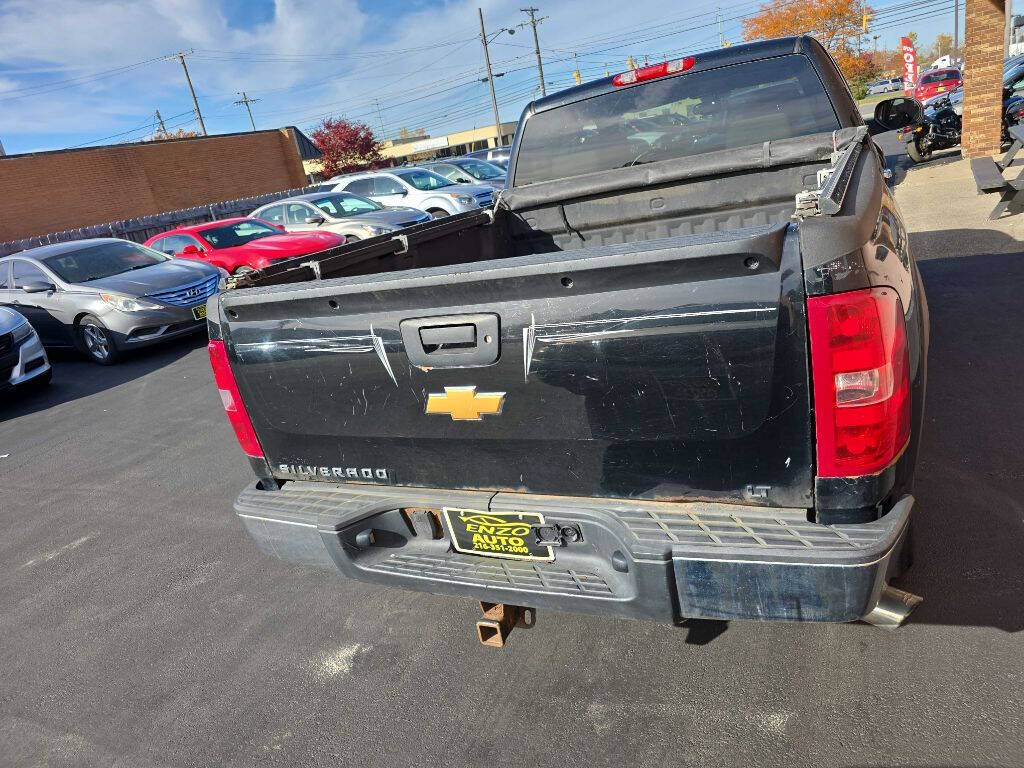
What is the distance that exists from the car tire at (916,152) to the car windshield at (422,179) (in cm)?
1064

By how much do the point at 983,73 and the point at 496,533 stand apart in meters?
14.4

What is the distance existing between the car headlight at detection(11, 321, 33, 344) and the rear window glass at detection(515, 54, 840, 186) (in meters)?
6.82

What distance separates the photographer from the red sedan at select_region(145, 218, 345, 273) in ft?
35.9

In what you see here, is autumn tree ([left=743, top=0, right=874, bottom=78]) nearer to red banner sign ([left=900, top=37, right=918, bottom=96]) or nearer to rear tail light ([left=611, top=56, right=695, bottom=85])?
red banner sign ([left=900, top=37, right=918, bottom=96])

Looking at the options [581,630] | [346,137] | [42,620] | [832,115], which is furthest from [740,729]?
[346,137]

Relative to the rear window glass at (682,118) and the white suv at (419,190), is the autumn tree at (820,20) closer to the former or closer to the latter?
the white suv at (419,190)

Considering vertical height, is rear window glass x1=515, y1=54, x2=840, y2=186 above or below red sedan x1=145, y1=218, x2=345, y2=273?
above

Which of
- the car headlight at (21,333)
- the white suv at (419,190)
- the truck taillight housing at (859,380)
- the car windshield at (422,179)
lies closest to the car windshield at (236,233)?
the car headlight at (21,333)

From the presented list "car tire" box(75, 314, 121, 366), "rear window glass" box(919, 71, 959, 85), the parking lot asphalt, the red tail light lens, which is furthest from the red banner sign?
the red tail light lens

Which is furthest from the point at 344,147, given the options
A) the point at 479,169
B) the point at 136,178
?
the point at 479,169

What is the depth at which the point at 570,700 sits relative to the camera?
2490 millimetres

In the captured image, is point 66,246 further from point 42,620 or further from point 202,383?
point 42,620

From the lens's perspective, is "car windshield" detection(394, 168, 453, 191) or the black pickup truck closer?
the black pickup truck

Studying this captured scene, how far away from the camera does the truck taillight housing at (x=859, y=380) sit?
69.4 inches
